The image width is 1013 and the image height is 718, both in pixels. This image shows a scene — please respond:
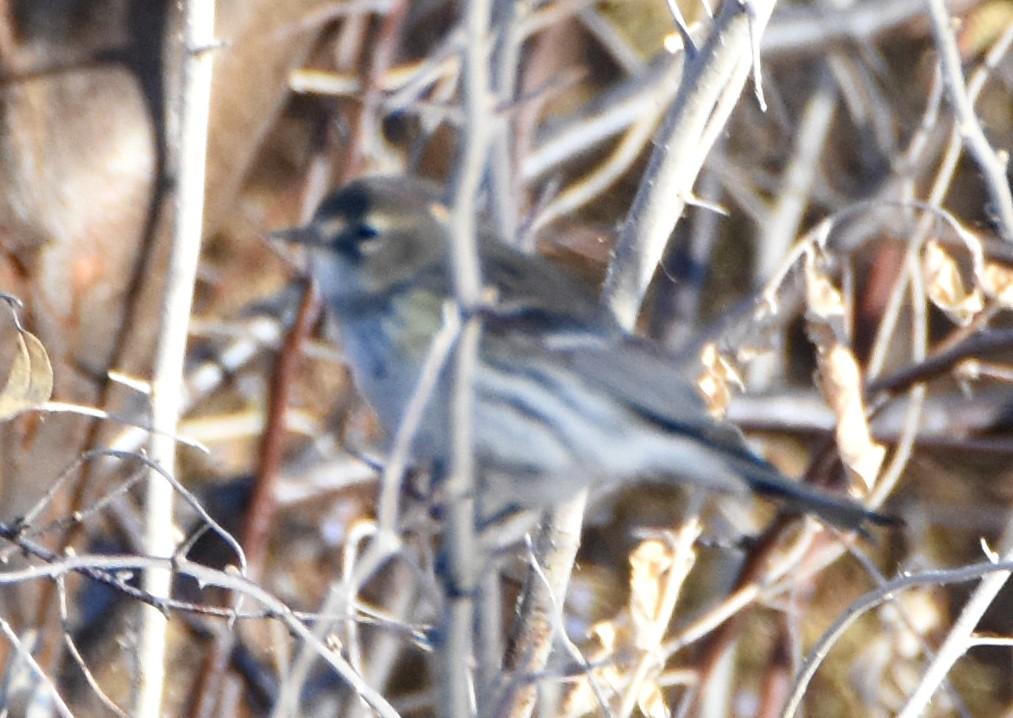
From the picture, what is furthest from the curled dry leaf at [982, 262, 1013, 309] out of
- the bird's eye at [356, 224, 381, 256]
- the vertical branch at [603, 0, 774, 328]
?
the bird's eye at [356, 224, 381, 256]

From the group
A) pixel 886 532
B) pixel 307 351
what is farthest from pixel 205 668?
pixel 886 532

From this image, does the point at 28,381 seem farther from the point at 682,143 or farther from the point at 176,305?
the point at 682,143

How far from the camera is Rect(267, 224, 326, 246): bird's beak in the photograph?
2719 mm

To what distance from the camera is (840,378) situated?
262 cm

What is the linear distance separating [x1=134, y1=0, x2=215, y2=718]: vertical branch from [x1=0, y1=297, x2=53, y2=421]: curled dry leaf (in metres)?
0.24

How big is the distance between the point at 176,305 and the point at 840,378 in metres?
1.21

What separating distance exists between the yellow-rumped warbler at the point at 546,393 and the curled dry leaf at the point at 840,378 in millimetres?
220

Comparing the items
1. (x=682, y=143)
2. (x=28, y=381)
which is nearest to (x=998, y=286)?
(x=682, y=143)

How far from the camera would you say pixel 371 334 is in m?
2.56

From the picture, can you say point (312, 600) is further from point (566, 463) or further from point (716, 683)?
point (566, 463)

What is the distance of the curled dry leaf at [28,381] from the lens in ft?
7.19

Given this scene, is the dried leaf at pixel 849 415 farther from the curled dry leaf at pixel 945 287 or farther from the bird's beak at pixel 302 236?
the bird's beak at pixel 302 236

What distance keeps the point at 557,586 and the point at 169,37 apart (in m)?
1.94

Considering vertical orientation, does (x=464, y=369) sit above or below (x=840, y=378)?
above
